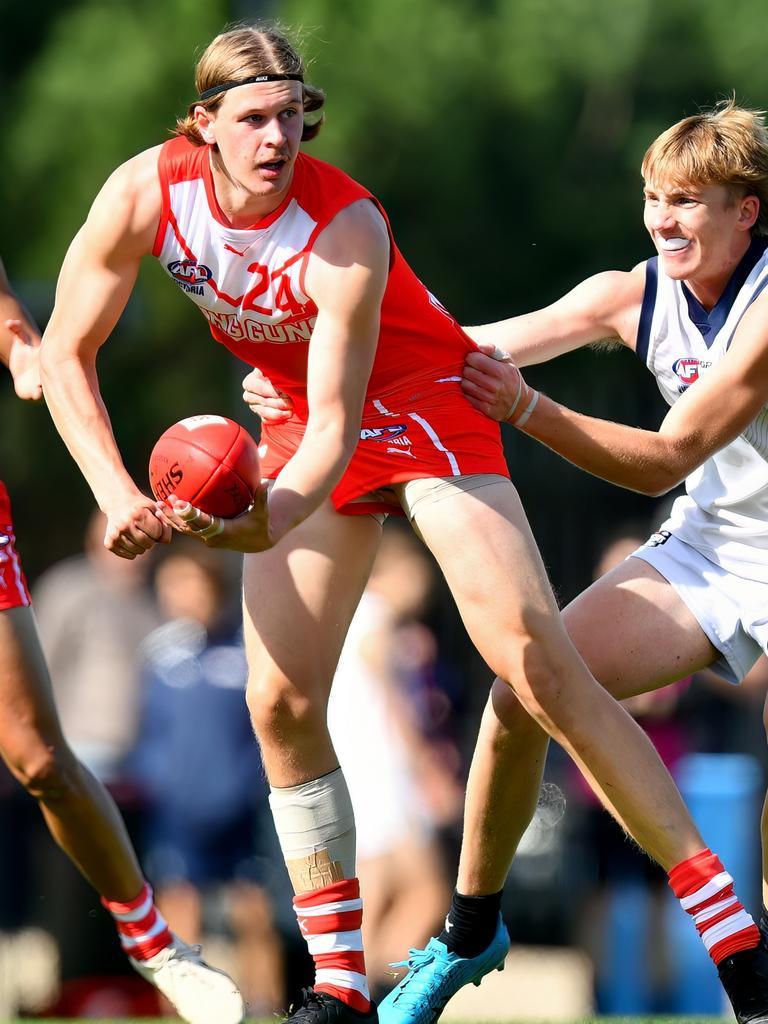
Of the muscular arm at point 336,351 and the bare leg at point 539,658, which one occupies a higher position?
the muscular arm at point 336,351

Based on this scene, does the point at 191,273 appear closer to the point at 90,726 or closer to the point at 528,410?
the point at 528,410

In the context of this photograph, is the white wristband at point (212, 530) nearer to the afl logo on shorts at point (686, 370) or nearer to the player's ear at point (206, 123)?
the player's ear at point (206, 123)

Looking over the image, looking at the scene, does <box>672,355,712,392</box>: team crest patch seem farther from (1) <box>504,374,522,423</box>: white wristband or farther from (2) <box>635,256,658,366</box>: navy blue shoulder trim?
(1) <box>504,374,522,423</box>: white wristband

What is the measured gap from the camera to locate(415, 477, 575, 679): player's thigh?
4.23 metres

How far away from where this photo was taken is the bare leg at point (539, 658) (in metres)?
4.24

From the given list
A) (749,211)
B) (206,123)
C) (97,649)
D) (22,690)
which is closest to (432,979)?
(22,690)

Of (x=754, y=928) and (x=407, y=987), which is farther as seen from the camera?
(x=407, y=987)

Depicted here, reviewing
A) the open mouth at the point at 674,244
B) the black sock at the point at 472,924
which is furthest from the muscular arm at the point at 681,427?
the black sock at the point at 472,924

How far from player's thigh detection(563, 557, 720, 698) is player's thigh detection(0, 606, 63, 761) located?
1.54 metres

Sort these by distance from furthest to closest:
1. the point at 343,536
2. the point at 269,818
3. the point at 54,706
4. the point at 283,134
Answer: the point at 269,818
the point at 54,706
the point at 343,536
the point at 283,134

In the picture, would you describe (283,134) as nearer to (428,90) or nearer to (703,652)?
(703,652)

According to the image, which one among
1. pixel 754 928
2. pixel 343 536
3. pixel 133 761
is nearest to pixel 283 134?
pixel 343 536

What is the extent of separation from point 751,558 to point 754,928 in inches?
39.9

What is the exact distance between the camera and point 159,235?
4.23 m
